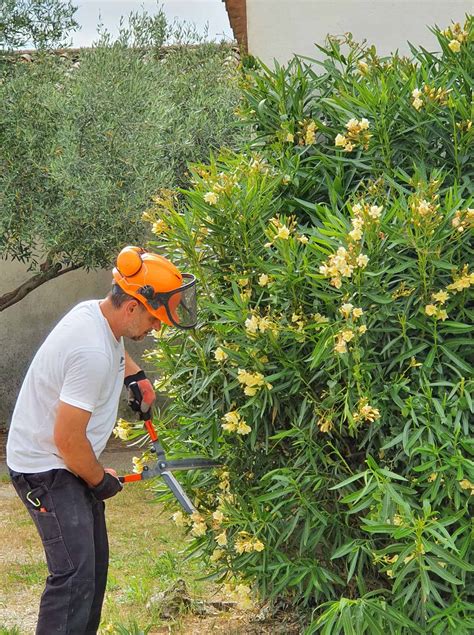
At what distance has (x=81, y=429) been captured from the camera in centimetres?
354

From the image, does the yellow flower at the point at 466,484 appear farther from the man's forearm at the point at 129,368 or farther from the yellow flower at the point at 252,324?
the man's forearm at the point at 129,368

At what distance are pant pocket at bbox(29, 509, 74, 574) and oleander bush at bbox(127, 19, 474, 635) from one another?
62cm

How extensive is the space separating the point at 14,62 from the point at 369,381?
8175mm

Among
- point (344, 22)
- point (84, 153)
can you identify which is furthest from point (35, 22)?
point (344, 22)

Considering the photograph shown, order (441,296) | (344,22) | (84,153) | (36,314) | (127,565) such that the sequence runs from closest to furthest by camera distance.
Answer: (441,296), (344,22), (127,565), (84,153), (36,314)

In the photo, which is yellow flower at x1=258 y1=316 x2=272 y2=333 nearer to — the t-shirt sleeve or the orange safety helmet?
the orange safety helmet

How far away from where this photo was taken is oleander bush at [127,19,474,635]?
11.1 feet

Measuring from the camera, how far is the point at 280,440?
12.6ft

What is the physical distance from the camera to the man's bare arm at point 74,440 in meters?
3.51

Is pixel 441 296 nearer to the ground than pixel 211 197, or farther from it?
nearer to the ground

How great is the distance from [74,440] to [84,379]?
0.77ft

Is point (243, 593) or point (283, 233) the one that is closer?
point (283, 233)

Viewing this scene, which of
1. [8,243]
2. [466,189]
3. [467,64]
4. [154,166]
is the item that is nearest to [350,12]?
[467,64]

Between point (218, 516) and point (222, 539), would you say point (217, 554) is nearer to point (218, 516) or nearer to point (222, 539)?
point (222, 539)
